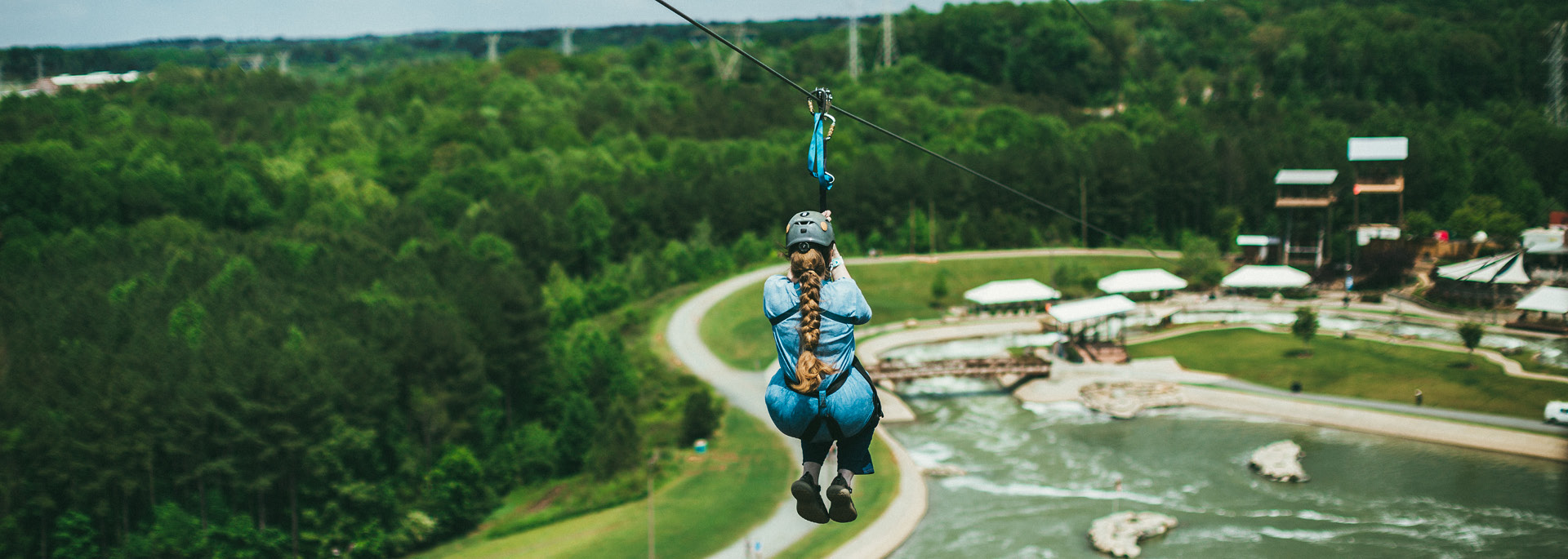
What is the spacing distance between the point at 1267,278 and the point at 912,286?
27.7m

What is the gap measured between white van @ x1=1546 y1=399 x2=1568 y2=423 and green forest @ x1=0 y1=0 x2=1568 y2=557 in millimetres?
33025

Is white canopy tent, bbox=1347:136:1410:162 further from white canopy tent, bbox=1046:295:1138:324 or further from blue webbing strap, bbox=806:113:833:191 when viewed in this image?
blue webbing strap, bbox=806:113:833:191

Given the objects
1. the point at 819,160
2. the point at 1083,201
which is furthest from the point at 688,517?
the point at 1083,201

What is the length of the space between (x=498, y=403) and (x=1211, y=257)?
58265mm

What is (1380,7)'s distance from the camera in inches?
7249

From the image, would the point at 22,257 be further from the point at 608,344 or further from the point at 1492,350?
the point at 1492,350

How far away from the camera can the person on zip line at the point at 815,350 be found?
1008 centimetres

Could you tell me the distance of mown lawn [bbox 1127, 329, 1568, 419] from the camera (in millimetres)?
59344

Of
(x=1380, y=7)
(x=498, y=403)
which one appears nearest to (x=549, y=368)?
(x=498, y=403)

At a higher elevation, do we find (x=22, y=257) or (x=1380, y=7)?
(x=1380, y=7)

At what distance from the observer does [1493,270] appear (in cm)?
7588

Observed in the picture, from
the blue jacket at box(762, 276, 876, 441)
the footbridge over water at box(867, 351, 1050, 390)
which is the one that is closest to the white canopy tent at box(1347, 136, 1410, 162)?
the footbridge over water at box(867, 351, 1050, 390)

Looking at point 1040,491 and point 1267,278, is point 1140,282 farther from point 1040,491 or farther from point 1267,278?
point 1040,491

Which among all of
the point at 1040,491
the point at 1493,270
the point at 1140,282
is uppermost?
the point at 1493,270
